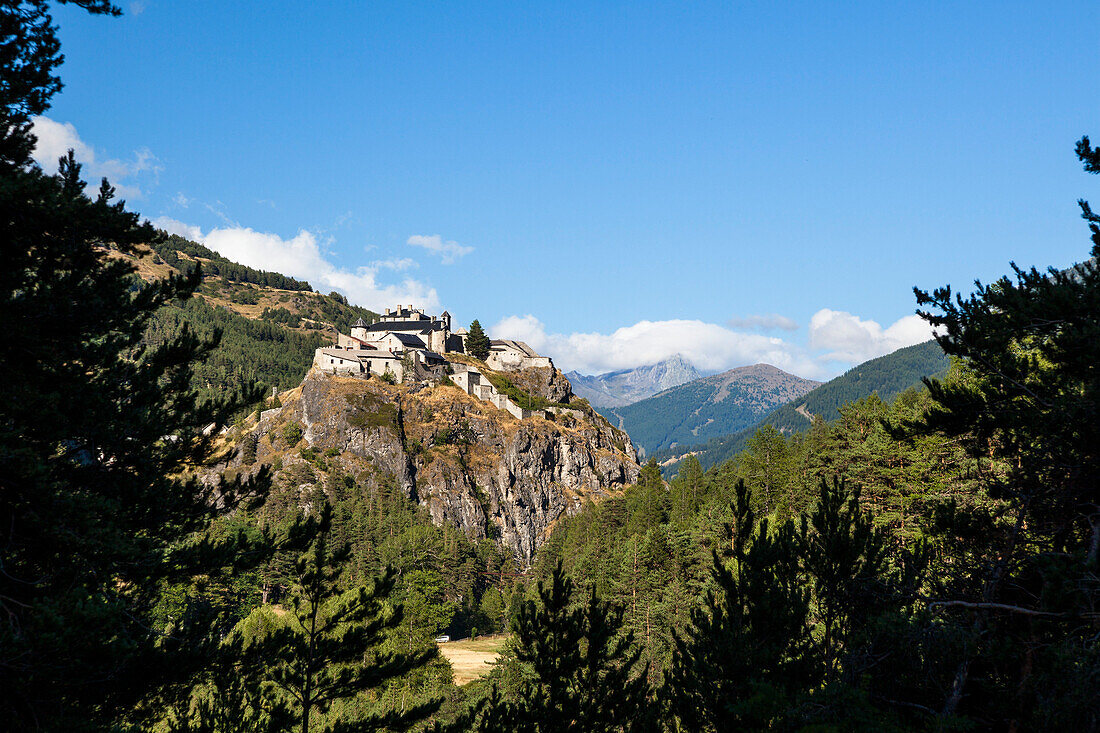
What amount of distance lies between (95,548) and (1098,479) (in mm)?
18937

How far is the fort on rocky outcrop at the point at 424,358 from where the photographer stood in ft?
403

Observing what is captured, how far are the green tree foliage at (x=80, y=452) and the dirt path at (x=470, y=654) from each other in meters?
50.0

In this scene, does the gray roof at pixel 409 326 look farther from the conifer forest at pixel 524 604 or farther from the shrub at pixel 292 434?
the conifer forest at pixel 524 604

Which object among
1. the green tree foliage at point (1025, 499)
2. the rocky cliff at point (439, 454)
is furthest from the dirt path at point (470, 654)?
the green tree foliage at point (1025, 499)

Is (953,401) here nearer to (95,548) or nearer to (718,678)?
(718,678)

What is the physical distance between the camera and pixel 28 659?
355 inches

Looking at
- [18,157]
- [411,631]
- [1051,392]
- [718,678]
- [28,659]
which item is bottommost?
[411,631]

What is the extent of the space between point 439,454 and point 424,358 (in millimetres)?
21170

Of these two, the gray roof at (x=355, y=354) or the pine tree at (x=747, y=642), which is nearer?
the pine tree at (x=747, y=642)

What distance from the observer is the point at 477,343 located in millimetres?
141000

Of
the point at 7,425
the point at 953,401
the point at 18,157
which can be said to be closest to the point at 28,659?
the point at 7,425

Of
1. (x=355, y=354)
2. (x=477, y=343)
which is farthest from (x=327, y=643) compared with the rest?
(x=477, y=343)

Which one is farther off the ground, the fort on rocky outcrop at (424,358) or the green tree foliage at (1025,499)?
the fort on rocky outcrop at (424,358)

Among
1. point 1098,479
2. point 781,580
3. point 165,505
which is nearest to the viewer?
point 1098,479
